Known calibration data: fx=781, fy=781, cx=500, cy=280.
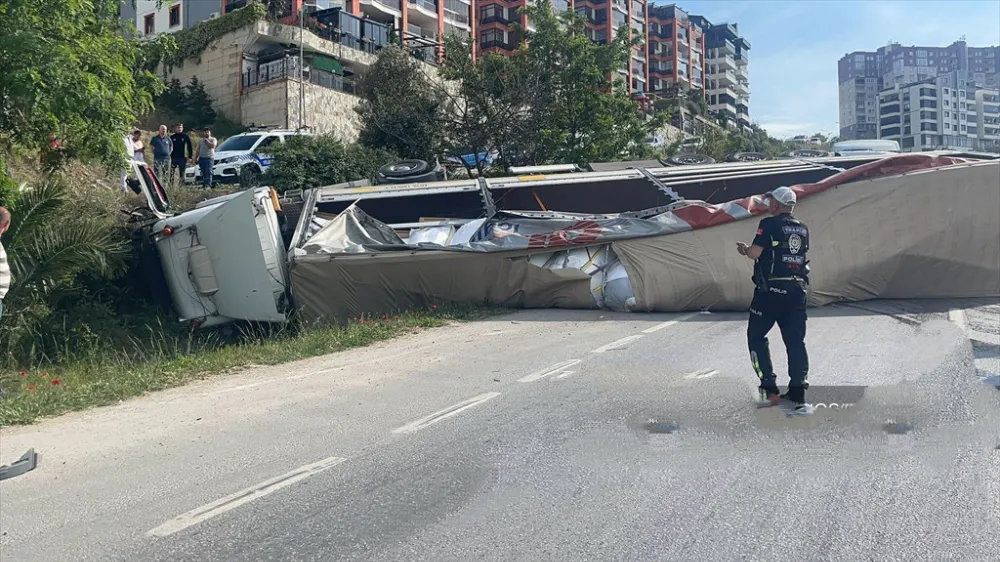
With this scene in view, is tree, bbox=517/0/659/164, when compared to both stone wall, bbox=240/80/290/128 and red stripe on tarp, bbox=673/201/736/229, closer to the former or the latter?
red stripe on tarp, bbox=673/201/736/229

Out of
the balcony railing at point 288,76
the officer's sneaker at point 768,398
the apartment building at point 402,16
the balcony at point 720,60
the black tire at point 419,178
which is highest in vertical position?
the balcony at point 720,60

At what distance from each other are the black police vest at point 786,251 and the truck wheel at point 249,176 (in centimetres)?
1483

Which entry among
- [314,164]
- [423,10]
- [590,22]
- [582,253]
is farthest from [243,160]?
[590,22]

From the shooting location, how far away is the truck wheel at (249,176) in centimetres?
1873

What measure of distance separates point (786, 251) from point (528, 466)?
2.72 meters

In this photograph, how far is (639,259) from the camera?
11.3 meters

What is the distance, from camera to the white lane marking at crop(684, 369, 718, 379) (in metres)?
7.07

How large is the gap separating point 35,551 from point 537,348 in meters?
5.58

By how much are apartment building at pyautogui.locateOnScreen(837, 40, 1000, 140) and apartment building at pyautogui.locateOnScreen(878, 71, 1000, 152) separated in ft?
63.0

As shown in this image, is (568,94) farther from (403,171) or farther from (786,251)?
(786,251)

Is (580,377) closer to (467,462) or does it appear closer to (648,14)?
(467,462)

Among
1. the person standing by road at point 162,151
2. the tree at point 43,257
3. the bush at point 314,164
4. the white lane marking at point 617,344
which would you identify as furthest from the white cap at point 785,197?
the bush at point 314,164

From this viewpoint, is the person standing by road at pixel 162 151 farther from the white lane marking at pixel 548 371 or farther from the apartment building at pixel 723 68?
the apartment building at pixel 723 68

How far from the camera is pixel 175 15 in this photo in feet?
159
